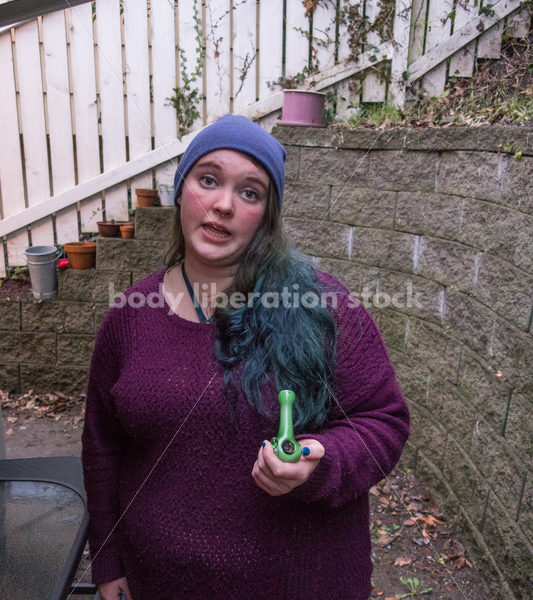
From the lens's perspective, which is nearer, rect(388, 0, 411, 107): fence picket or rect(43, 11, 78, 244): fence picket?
rect(388, 0, 411, 107): fence picket

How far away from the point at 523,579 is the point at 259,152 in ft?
6.65

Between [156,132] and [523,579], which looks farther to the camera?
[156,132]

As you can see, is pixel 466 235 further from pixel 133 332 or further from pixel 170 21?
pixel 170 21

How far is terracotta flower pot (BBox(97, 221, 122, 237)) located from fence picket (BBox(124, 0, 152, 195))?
34 centimetres

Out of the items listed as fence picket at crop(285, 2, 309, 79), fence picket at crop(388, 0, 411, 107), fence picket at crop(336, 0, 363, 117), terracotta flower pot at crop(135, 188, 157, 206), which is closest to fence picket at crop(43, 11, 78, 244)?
terracotta flower pot at crop(135, 188, 157, 206)

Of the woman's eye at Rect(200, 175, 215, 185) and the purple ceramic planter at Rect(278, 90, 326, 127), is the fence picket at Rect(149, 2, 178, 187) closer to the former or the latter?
the purple ceramic planter at Rect(278, 90, 326, 127)

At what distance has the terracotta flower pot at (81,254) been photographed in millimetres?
4328

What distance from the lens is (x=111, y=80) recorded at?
171 inches

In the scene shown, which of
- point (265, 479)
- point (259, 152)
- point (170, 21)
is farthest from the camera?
point (170, 21)

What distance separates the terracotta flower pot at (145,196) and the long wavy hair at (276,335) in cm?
313

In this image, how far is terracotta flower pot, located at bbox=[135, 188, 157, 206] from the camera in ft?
14.3

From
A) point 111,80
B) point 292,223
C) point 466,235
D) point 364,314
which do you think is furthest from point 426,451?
point 111,80

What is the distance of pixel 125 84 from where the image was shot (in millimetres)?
4340

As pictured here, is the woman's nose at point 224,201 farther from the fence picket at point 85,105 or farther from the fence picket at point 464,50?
the fence picket at point 85,105
